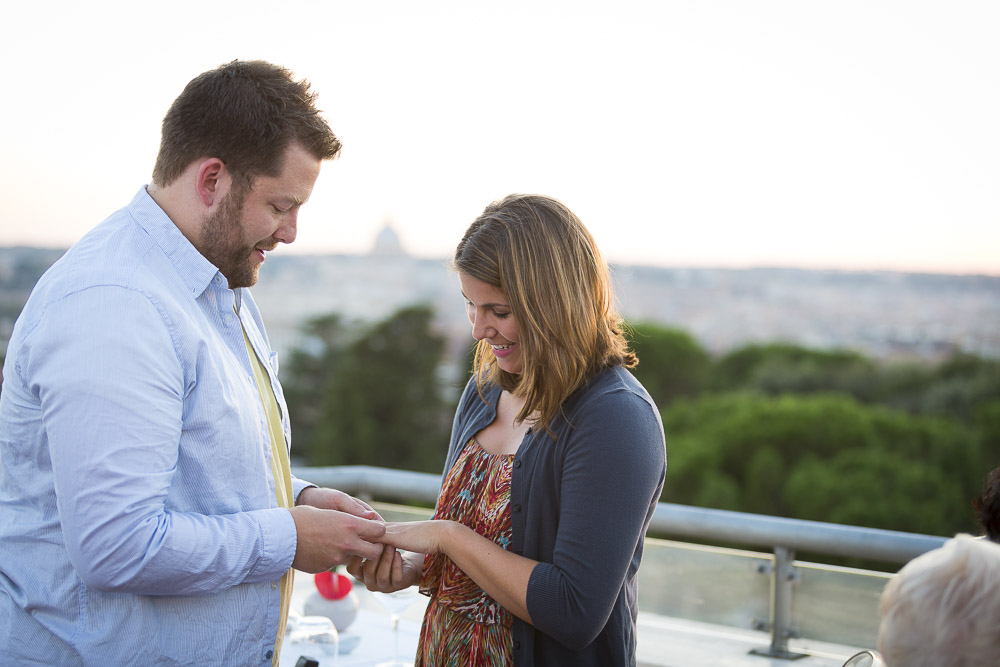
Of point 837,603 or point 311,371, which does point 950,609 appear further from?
point 311,371

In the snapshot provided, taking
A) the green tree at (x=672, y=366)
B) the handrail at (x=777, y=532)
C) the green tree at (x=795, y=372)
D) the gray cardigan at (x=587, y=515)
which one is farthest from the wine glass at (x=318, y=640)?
the green tree at (x=672, y=366)

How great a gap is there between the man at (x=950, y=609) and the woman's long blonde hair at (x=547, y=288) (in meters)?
0.76

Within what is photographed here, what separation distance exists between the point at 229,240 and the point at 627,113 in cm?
1172

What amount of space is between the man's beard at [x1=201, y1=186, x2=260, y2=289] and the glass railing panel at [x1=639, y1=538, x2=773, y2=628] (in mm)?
1844

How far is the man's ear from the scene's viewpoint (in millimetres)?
1648

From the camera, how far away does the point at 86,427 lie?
1.39 m

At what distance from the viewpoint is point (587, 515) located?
1.69 meters

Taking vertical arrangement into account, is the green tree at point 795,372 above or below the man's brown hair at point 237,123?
below

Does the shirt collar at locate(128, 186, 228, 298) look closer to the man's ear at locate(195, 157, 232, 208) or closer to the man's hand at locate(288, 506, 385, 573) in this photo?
the man's ear at locate(195, 157, 232, 208)

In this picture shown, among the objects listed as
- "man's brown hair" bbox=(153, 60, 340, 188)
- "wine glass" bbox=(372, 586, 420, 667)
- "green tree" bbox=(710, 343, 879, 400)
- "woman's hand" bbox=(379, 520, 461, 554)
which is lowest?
"green tree" bbox=(710, 343, 879, 400)

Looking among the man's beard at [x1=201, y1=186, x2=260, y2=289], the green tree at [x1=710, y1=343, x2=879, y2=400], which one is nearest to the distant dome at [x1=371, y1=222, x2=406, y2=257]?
the green tree at [x1=710, y1=343, x2=879, y2=400]

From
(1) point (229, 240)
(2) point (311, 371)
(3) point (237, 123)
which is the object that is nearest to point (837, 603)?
(1) point (229, 240)

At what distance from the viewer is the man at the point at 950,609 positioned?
1209 millimetres

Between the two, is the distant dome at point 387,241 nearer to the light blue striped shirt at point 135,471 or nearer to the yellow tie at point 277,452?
the yellow tie at point 277,452
